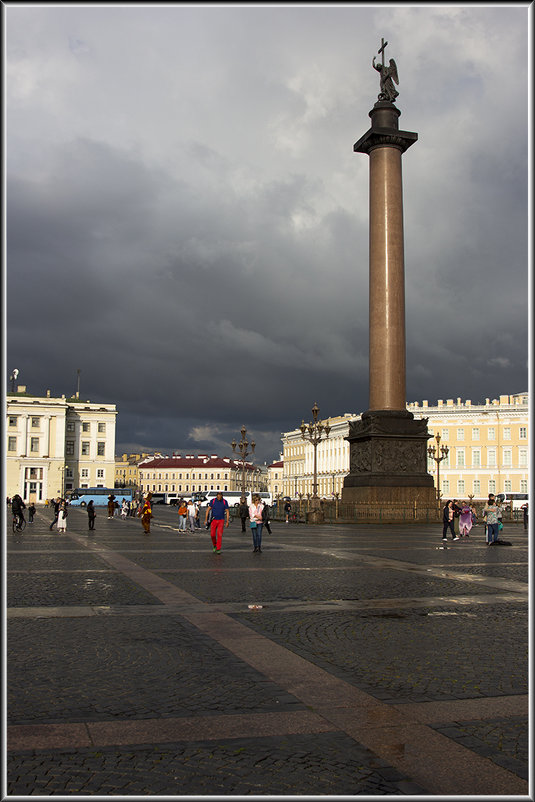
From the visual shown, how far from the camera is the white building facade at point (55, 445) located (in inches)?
4266

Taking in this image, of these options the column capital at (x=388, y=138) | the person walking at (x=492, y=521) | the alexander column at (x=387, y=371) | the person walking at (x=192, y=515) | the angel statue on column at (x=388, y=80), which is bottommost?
the person walking at (x=192, y=515)

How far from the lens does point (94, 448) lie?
11725 centimetres

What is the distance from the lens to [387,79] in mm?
41500

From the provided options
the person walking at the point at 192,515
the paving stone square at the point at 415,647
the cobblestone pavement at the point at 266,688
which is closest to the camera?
the cobblestone pavement at the point at 266,688

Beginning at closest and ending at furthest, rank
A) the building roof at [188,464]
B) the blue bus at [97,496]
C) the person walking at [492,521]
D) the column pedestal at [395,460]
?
the person walking at [492,521], the column pedestal at [395,460], the blue bus at [97,496], the building roof at [188,464]

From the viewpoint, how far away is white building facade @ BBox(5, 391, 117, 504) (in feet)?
355

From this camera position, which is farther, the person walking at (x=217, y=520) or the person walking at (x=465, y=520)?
the person walking at (x=465, y=520)

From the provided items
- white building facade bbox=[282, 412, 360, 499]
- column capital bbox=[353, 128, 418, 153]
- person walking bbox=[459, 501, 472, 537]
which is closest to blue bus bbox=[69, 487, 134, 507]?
white building facade bbox=[282, 412, 360, 499]

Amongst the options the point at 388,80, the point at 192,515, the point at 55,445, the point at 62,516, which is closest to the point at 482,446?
the point at 55,445

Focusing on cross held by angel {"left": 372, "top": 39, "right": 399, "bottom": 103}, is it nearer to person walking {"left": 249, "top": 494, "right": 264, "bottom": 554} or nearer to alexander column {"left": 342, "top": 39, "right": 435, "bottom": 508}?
alexander column {"left": 342, "top": 39, "right": 435, "bottom": 508}

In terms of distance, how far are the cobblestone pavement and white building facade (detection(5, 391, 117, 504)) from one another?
98607 mm

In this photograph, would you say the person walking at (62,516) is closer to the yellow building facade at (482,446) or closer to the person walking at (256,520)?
the person walking at (256,520)

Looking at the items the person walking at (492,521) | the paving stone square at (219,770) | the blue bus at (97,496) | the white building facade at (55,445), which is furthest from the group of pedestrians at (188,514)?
the white building facade at (55,445)

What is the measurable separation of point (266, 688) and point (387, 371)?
32.2 m
